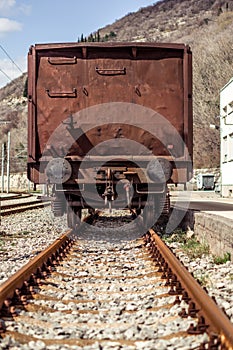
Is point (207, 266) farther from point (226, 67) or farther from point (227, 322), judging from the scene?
point (226, 67)

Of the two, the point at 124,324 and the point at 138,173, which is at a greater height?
the point at 138,173

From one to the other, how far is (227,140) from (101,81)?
3035 cm

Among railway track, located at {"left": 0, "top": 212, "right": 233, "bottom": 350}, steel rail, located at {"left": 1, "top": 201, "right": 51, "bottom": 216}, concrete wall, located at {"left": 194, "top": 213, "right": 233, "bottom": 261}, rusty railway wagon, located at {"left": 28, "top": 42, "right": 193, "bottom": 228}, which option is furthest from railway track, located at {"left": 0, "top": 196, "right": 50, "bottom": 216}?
railway track, located at {"left": 0, "top": 212, "right": 233, "bottom": 350}

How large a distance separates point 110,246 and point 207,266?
8.95 ft

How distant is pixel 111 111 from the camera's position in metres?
10.8

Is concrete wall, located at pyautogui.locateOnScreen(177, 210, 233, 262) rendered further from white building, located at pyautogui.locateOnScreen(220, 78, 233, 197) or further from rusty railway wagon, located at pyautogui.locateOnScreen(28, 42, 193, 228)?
white building, located at pyautogui.locateOnScreen(220, 78, 233, 197)

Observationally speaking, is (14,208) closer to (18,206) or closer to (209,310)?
(18,206)

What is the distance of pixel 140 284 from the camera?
627cm

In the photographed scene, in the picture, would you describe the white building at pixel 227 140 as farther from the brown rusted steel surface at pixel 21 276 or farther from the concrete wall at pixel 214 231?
the brown rusted steel surface at pixel 21 276

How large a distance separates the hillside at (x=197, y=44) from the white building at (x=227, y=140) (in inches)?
498

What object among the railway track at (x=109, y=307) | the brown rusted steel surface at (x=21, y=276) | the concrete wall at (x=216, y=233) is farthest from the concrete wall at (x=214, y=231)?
the brown rusted steel surface at (x=21, y=276)

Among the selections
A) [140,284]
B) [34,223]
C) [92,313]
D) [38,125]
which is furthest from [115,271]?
[34,223]

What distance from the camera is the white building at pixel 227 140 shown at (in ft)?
126

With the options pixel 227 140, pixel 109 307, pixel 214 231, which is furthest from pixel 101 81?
pixel 227 140
